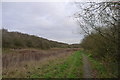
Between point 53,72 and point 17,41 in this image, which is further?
point 17,41

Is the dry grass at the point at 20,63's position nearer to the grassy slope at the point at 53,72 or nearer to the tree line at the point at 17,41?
the grassy slope at the point at 53,72

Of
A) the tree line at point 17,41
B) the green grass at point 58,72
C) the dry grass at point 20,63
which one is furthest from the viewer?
the tree line at point 17,41

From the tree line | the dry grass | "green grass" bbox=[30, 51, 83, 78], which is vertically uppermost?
the tree line

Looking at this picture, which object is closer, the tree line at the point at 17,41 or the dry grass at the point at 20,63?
the dry grass at the point at 20,63

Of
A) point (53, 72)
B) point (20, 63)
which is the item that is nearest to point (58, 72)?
point (53, 72)

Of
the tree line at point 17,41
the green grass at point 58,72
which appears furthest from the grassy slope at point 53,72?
the tree line at point 17,41

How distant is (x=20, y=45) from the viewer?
39.1 m

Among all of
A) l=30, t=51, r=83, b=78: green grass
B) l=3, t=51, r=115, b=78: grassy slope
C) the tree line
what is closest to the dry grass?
l=3, t=51, r=115, b=78: grassy slope

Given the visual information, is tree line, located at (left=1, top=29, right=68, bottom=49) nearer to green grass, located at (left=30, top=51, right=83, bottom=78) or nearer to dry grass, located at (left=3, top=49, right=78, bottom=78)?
dry grass, located at (left=3, top=49, right=78, bottom=78)

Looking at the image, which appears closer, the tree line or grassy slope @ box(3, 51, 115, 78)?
grassy slope @ box(3, 51, 115, 78)

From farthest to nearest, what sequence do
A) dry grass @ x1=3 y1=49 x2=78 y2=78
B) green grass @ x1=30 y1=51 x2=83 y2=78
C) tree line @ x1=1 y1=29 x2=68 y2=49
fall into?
tree line @ x1=1 y1=29 x2=68 y2=49 → dry grass @ x1=3 y1=49 x2=78 y2=78 → green grass @ x1=30 y1=51 x2=83 y2=78

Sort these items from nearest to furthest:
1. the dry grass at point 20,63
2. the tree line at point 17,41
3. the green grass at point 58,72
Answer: the green grass at point 58,72 < the dry grass at point 20,63 < the tree line at point 17,41

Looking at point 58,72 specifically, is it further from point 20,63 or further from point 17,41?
point 17,41

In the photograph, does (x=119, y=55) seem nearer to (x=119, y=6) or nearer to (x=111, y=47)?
(x=111, y=47)
